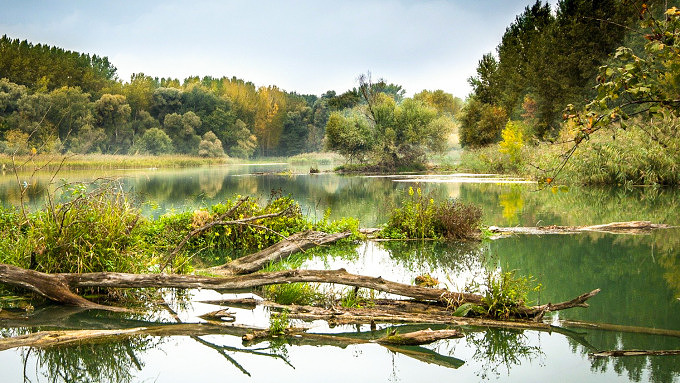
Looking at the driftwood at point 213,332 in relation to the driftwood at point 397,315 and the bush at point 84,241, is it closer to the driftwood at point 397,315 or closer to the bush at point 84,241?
the driftwood at point 397,315

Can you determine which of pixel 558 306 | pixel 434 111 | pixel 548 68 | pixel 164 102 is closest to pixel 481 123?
pixel 434 111

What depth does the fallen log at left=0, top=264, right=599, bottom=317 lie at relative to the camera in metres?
6.31

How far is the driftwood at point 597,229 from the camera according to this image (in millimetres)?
13109

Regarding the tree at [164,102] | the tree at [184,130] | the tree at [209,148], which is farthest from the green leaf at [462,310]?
the tree at [164,102]

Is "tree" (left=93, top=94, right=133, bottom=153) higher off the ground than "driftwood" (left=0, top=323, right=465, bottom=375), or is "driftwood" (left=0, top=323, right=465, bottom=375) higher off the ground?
"tree" (left=93, top=94, right=133, bottom=153)

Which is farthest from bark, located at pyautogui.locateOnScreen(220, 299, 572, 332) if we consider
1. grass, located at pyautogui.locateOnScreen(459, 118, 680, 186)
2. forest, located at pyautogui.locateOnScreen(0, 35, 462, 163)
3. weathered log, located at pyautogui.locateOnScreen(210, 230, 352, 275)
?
forest, located at pyautogui.locateOnScreen(0, 35, 462, 163)

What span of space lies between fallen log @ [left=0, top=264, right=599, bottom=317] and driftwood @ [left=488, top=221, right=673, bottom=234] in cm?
703

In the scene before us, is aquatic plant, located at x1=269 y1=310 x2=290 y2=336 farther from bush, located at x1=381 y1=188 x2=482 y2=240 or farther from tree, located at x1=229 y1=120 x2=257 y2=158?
tree, located at x1=229 y1=120 x2=257 y2=158

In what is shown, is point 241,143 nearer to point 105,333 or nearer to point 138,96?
point 138,96

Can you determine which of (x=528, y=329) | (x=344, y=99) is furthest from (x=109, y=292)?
(x=344, y=99)

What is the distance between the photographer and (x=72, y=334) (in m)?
5.45

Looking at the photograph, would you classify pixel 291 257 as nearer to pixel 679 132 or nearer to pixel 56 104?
pixel 679 132

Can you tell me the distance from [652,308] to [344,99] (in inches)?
2374

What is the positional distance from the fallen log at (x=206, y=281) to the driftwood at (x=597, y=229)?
7035 mm
